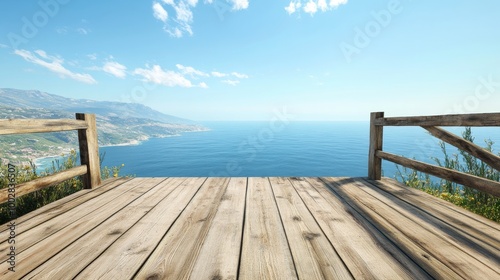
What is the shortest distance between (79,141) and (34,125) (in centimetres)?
82

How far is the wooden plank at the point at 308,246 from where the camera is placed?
4.53ft

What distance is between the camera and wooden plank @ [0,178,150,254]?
6.08 ft

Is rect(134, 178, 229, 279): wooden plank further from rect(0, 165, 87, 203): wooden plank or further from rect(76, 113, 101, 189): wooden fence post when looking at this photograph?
→ rect(76, 113, 101, 189): wooden fence post

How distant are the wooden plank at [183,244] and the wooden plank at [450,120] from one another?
283 cm

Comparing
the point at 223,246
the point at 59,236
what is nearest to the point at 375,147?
the point at 223,246

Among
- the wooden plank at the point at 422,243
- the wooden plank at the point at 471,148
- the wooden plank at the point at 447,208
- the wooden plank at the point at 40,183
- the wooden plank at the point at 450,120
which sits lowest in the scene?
the wooden plank at the point at 447,208

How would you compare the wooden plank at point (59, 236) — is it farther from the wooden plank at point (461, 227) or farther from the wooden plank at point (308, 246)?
the wooden plank at point (461, 227)

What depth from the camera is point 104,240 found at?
183 centimetres

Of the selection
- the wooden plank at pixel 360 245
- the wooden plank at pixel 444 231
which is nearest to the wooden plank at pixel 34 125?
the wooden plank at pixel 360 245

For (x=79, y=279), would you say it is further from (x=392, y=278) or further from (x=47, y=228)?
(x=392, y=278)

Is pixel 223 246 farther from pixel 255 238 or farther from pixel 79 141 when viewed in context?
pixel 79 141

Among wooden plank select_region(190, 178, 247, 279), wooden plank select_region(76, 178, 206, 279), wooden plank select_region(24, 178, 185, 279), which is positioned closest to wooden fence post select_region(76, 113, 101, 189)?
wooden plank select_region(24, 178, 185, 279)

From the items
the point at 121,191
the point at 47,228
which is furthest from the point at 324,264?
the point at 121,191

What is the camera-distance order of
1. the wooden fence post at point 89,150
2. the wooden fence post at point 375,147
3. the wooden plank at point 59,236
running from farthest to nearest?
the wooden fence post at point 375,147 → the wooden fence post at point 89,150 → the wooden plank at point 59,236
